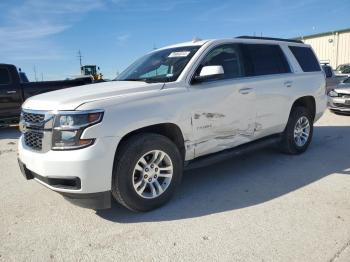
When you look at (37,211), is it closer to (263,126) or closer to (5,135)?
(263,126)

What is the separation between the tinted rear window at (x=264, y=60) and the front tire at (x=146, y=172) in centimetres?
186

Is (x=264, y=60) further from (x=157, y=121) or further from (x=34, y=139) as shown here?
(x=34, y=139)

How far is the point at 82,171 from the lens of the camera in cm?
322

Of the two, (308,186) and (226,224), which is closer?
(226,224)

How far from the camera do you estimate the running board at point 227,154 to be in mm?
4250

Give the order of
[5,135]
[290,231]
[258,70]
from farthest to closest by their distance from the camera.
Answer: [5,135] → [258,70] → [290,231]

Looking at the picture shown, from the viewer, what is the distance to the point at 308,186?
4.45 m

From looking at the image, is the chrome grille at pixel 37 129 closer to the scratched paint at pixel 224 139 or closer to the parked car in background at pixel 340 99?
the scratched paint at pixel 224 139

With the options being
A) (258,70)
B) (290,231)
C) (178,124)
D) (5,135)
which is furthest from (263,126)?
(5,135)

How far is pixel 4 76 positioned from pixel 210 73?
786 centimetres

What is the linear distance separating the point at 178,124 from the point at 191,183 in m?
1.19

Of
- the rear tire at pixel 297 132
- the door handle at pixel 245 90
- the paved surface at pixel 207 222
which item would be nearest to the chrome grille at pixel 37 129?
the paved surface at pixel 207 222

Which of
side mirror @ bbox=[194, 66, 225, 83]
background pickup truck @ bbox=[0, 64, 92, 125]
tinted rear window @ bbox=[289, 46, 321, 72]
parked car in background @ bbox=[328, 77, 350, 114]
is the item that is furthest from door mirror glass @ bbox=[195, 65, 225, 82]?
parked car in background @ bbox=[328, 77, 350, 114]

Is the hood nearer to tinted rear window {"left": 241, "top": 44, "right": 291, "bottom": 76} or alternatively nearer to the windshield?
the windshield
